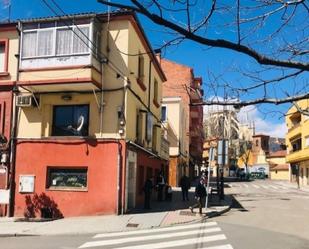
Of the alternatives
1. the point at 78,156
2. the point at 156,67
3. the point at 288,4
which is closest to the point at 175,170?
the point at 156,67

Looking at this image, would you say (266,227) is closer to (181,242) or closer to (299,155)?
(181,242)

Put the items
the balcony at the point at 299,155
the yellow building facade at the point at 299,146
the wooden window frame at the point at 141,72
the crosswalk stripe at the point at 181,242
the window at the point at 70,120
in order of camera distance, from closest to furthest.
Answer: the crosswalk stripe at the point at 181,242 → the window at the point at 70,120 → the wooden window frame at the point at 141,72 → the balcony at the point at 299,155 → the yellow building facade at the point at 299,146

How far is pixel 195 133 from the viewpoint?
55375 mm

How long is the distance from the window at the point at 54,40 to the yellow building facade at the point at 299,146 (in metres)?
35.6

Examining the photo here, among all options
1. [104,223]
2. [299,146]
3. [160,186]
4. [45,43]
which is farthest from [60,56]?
[299,146]

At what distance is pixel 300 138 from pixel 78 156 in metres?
42.6

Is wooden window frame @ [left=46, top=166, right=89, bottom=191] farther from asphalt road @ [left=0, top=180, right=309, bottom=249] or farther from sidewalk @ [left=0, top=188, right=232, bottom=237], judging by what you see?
asphalt road @ [left=0, top=180, right=309, bottom=249]

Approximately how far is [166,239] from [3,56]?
11.3 metres

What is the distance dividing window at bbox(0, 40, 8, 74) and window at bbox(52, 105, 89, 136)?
2.70 metres

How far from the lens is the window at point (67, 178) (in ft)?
61.5

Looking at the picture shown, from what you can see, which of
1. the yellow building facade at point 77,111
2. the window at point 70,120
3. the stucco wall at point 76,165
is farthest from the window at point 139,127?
the stucco wall at point 76,165

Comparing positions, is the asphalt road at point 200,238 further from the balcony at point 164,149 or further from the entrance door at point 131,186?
the balcony at point 164,149

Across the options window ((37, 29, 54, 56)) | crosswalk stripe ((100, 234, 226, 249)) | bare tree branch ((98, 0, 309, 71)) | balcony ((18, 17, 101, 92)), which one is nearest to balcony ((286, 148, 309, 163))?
balcony ((18, 17, 101, 92))

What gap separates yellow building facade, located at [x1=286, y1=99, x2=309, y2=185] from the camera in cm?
5216
